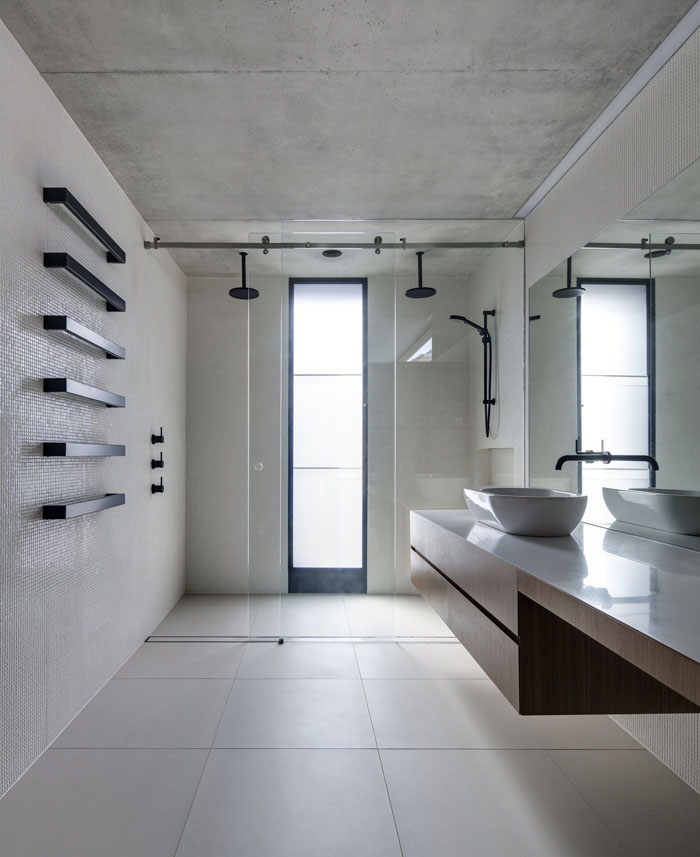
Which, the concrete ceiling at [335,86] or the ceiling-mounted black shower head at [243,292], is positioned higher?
the concrete ceiling at [335,86]

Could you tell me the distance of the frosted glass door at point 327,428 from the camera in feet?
10.8

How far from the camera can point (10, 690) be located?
1.85 meters

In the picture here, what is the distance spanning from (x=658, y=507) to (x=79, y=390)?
2215mm

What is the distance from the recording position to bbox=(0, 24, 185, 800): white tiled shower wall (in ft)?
6.13

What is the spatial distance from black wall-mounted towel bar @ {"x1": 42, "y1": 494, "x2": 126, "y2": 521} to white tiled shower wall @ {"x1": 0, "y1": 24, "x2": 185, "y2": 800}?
0.12 feet

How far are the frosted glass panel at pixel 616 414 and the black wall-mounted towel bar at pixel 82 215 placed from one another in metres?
2.24

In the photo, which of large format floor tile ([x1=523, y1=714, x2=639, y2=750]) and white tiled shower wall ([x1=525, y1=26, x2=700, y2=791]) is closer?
white tiled shower wall ([x1=525, y1=26, x2=700, y2=791])

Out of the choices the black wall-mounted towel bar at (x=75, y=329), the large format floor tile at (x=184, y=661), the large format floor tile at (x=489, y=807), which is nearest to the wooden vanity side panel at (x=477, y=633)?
the large format floor tile at (x=489, y=807)

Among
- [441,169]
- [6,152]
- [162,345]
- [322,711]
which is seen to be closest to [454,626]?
[322,711]

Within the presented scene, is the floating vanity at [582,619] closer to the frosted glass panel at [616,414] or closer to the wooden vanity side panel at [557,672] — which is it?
the wooden vanity side panel at [557,672]

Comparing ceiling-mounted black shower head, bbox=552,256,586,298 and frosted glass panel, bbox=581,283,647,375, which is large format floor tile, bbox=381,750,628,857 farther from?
ceiling-mounted black shower head, bbox=552,256,586,298

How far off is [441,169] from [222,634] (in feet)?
9.72

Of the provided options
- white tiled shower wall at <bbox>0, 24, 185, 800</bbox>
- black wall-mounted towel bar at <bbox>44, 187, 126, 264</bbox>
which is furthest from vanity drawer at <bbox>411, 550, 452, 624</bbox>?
black wall-mounted towel bar at <bbox>44, 187, 126, 264</bbox>

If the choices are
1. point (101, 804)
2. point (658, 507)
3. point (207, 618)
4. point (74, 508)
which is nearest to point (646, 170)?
point (658, 507)
